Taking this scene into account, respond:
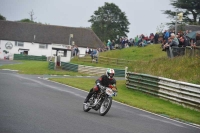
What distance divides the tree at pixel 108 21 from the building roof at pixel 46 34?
1878 centimetres

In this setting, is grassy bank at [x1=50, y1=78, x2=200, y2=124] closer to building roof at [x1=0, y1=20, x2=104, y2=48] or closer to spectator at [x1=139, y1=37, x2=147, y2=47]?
spectator at [x1=139, y1=37, x2=147, y2=47]

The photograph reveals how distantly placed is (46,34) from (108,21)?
2670cm

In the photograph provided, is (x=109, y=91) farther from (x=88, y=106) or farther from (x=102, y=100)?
(x=88, y=106)

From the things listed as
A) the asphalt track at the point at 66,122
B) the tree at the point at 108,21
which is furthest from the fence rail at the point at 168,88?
the tree at the point at 108,21

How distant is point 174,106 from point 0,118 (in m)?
11.2

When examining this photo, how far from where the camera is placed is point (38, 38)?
316 ft

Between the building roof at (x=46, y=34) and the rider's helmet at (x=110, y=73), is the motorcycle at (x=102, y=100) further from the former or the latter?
the building roof at (x=46, y=34)

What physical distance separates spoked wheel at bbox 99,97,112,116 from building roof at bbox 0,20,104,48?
80896mm

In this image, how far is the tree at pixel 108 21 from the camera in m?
119

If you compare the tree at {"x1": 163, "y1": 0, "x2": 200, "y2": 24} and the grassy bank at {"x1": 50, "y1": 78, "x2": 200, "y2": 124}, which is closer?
the grassy bank at {"x1": 50, "y1": 78, "x2": 200, "y2": 124}

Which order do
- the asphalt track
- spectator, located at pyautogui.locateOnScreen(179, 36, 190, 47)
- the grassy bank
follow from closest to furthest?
1. the asphalt track
2. the grassy bank
3. spectator, located at pyautogui.locateOnScreen(179, 36, 190, 47)

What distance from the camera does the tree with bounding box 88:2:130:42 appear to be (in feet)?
390

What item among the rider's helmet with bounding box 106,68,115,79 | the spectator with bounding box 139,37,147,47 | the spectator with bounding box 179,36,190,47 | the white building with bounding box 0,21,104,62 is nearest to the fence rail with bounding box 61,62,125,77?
the spectator with bounding box 139,37,147,47

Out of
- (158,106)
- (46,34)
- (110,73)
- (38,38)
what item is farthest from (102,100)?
(46,34)
